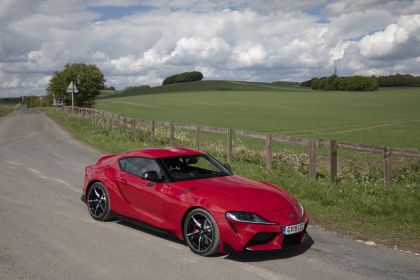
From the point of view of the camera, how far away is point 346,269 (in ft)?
19.2

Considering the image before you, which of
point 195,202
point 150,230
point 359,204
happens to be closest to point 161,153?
point 150,230

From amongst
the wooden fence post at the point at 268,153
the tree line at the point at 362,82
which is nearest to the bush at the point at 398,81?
the tree line at the point at 362,82

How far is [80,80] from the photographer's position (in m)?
51.2

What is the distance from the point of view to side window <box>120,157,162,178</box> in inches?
291

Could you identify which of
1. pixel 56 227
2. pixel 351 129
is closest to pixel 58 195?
pixel 56 227

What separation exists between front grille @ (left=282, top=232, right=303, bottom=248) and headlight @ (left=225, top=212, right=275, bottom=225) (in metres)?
0.33

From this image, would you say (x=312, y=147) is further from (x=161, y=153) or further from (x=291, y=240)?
(x=291, y=240)

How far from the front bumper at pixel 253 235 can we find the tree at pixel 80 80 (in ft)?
155

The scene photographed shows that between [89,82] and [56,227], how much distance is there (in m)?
45.5

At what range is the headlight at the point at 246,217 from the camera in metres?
6.02

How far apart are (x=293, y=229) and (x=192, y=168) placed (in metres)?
2.06

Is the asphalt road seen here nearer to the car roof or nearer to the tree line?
the car roof

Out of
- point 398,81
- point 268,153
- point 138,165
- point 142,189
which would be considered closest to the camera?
point 142,189

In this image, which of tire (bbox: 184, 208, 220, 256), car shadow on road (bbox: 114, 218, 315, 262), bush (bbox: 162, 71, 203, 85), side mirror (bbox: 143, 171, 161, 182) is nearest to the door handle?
car shadow on road (bbox: 114, 218, 315, 262)
